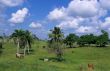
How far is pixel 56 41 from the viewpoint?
106812mm

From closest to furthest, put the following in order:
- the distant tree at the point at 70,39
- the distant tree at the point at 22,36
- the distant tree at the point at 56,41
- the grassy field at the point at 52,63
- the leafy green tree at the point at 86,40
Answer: the grassy field at the point at 52,63 < the distant tree at the point at 56,41 < the distant tree at the point at 22,36 < the distant tree at the point at 70,39 < the leafy green tree at the point at 86,40

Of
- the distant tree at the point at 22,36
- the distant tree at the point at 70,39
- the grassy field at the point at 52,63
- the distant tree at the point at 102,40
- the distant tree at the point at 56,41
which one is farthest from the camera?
the distant tree at the point at 70,39

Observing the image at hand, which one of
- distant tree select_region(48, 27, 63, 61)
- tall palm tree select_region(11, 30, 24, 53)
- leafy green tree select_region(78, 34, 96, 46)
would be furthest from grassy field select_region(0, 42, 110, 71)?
leafy green tree select_region(78, 34, 96, 46)

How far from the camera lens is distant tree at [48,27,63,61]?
10425cm

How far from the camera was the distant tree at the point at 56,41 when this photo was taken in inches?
4104

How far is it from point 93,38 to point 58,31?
74.1 m

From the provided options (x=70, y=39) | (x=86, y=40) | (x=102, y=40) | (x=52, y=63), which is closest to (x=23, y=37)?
(x=52, y=63)

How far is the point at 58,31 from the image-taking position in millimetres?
107500

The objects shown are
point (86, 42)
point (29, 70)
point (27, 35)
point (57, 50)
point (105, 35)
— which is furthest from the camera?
point (86, 42)

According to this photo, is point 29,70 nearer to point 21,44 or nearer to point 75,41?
point 21,44

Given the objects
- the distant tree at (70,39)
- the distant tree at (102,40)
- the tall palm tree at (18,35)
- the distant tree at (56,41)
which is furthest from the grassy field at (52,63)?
the distant tree at (102,40)

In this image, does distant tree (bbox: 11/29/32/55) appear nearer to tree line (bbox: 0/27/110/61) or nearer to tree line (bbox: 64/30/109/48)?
tree line (bbox: 0/27/110/61)

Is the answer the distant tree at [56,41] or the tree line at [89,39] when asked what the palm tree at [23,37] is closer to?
the distant tree at [56,41]

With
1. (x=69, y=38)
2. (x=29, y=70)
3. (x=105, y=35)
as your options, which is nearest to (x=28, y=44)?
(x=69, y=38)
